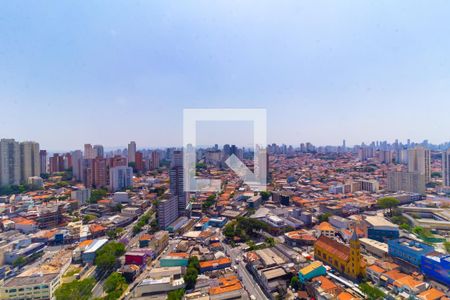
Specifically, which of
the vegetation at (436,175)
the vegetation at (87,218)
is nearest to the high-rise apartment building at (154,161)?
the vegetation at (87,218)

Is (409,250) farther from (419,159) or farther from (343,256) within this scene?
(419,159)

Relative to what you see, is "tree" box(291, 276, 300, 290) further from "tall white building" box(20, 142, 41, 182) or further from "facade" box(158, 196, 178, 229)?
"tall white building" box(20, 142, 41, 182)

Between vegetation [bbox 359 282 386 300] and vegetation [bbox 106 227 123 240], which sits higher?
vegetation [bbox 359 282 386 300]

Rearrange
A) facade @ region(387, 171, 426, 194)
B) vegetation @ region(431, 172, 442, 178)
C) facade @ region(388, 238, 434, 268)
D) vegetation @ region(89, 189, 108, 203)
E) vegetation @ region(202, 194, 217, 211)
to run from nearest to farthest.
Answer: facade @ region(388, 238, 434, 268)
vegetation @ region(202, 194, 217, 211)
vegetation @ region(89, 189, 108, 203)
facade @ region(387, 171, 426, 194)
vegetation @ region(431, 172, 442, 178)

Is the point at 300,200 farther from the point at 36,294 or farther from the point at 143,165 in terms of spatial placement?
the point at 143,165

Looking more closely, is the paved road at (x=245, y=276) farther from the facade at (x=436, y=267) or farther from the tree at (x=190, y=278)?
the facade at (x=436, y=267)

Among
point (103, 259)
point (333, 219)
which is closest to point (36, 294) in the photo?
point (103, 259)

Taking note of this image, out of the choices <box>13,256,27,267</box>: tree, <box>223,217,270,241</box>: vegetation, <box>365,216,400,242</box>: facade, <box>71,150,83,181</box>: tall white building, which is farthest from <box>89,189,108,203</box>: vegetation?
<box>365,216,400,242</box>: facade
